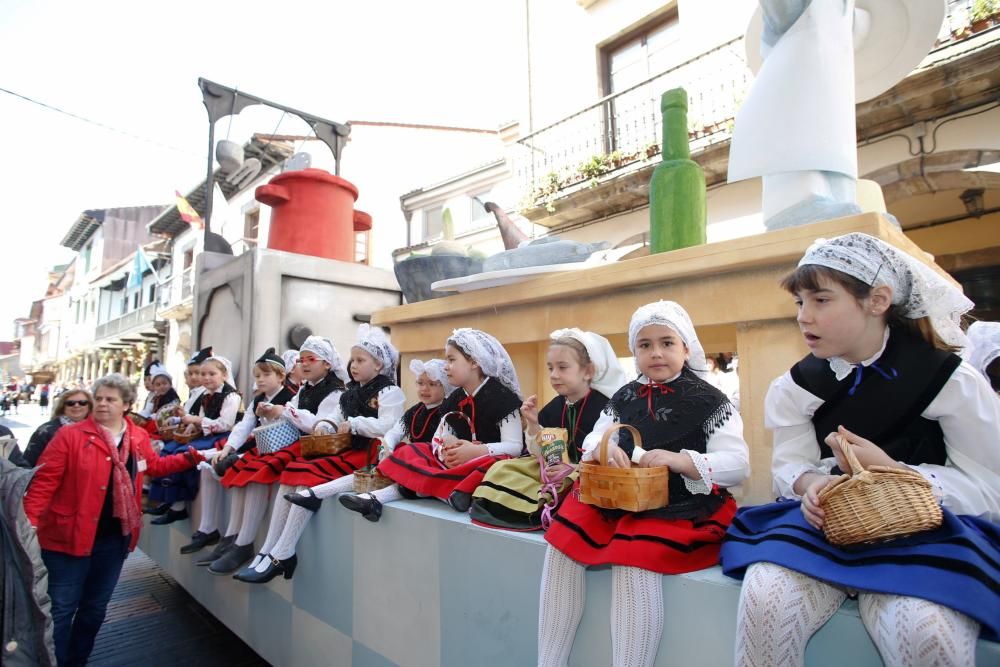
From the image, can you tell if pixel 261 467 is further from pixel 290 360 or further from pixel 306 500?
pixel 290 360

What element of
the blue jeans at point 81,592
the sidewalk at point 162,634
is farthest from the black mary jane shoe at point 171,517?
the blue jeans at point 81,592

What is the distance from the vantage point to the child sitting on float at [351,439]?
3.16 m

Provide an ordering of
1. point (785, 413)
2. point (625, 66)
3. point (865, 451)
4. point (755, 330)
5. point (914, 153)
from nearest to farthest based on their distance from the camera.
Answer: point (865, 451) < point (785, 413) < point (755, 330) < point (914, 153) < point (625, 66)

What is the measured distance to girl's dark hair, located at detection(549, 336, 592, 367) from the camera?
2.54m

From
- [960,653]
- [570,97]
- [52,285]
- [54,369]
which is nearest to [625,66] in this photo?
[570,97]

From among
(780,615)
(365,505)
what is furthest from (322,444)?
(780,615)

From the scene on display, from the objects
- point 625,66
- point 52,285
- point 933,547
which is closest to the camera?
point 933,547

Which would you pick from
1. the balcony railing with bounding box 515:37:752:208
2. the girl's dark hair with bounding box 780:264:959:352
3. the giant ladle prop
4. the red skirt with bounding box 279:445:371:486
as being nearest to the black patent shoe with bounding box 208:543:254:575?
the red skirt with bounding box 279:445:371:486

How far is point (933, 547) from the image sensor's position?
1270mm

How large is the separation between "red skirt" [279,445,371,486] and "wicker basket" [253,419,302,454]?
298 millimetres

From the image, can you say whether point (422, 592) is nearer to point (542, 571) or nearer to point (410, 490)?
point (410, 490)

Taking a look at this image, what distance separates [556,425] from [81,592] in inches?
113

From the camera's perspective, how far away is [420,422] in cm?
337

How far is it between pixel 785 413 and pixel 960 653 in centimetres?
74
